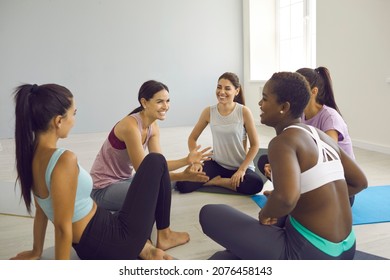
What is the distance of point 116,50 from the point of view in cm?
644

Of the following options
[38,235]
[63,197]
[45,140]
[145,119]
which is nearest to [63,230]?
[63,197]

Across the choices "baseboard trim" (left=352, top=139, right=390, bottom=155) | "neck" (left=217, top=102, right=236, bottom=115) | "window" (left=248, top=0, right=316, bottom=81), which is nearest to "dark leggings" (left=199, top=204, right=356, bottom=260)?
"neck" (left=217, top=102, right=236, bottom=115)

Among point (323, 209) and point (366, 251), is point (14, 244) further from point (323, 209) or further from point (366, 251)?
point (366, 251)

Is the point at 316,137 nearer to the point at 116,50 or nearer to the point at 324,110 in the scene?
the point at 324,110

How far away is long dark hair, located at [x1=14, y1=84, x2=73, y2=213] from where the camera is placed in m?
1.36

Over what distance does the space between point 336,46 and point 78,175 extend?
164 inches

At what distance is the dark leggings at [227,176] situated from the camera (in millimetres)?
2779

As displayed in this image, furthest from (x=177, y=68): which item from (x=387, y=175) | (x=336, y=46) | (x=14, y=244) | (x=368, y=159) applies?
(x=14, y=244)

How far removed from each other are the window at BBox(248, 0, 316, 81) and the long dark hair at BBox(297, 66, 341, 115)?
3693mm

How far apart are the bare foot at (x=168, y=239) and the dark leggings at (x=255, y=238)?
0.30 m

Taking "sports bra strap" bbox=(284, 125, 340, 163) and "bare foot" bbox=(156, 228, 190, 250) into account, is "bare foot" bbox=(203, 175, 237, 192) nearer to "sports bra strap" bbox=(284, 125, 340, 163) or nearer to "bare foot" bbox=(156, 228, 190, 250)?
"bare foot" bbox=(156, 228, 190, 250)

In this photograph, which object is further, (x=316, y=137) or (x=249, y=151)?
(x=249, y=151)

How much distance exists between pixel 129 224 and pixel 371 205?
1.68 m

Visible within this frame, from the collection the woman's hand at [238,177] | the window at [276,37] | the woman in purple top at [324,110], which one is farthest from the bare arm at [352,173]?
the window at [276,37]
